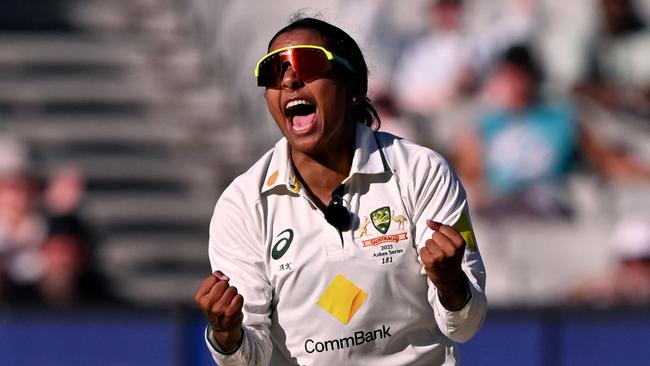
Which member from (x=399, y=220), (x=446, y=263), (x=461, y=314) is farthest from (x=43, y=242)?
(x=446, y=263)

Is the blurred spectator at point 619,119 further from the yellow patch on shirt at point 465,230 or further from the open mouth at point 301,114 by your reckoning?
the open mouth at point 301,114

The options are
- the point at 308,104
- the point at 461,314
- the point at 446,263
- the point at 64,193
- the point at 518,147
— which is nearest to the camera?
the point at 446,263

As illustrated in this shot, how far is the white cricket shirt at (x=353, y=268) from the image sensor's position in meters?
3.70

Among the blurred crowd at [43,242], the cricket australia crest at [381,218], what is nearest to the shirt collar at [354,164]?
the cricket australia crest at [381,218]

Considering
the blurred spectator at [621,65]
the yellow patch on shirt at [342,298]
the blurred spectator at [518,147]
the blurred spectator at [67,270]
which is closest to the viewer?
the yellow patch on shirt at [342,298]

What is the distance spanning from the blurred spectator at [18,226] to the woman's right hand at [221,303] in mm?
6393

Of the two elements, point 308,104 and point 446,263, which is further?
point 308,104

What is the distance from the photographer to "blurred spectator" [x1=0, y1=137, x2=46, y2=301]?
9.77m

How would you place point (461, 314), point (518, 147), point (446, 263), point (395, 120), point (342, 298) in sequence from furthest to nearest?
point (395, 120), point (518, 147), point (342, 298), point (461, 314), point (446, 263)

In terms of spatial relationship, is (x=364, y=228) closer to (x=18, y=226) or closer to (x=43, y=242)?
(x=43, y=242)

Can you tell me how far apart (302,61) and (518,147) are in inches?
214

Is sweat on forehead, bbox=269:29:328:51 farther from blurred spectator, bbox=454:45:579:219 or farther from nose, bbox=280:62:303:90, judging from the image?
blurred spectator, bbox=454:45:579:219

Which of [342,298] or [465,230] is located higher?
[465,230]

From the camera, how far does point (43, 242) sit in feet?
31.8
